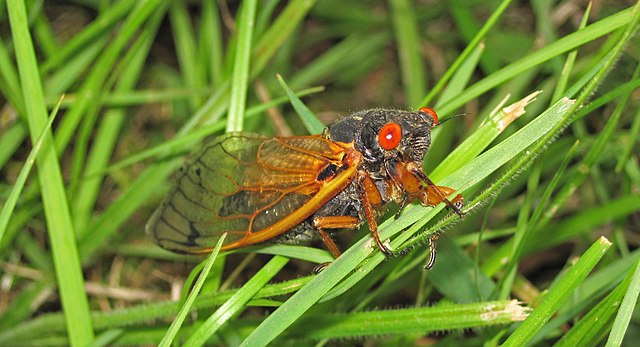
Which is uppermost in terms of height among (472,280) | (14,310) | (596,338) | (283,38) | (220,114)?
(283,38)

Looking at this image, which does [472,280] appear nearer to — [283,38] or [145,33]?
[283,38]

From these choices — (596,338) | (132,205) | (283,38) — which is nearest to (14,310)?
(132,205)

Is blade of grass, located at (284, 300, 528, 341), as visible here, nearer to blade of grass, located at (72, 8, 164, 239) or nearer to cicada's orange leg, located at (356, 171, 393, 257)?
cicada's orange leg, located at (356, 171, 393, 257)

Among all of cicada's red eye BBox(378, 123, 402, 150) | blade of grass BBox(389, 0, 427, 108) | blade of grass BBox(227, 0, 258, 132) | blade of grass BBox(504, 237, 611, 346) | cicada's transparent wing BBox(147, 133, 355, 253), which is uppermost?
blade of grass BBox(389, 0, 427, 108)

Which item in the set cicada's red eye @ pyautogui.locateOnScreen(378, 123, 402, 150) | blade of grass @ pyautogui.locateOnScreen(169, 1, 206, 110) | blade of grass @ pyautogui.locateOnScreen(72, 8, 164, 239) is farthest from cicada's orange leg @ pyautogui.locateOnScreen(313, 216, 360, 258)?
blade of grass @ pyautogui.locateOnScreen(169, 1, 206, 110)

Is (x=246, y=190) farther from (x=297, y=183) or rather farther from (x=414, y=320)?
(x=414, y=320)

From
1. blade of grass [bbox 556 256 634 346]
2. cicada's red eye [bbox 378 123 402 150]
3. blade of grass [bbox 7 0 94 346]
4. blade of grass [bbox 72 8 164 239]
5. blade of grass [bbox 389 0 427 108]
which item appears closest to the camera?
blade of grass [bbox 556 256 634 346]
